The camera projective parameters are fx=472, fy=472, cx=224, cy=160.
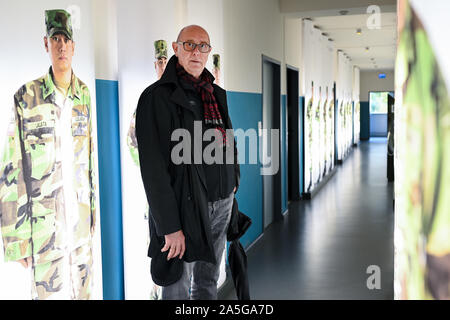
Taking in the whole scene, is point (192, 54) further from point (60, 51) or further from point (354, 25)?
point (354, 25)

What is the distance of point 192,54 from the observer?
2275 mm

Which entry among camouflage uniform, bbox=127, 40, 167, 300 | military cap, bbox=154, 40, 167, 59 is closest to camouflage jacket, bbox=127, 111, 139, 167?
camouflage uniform, bbox=127, 40, 167, 300

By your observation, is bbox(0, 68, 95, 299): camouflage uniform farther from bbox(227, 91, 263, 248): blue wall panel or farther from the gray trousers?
bbox(227, 91, 263, 248): blue wall panel

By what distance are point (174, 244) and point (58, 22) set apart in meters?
1.21

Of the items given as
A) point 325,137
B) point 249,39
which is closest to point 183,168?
point 249,39

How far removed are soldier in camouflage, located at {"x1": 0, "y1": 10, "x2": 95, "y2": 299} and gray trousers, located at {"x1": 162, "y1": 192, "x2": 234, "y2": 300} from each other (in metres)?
0.58

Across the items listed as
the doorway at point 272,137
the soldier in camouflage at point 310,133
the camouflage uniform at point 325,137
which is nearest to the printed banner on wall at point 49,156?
the doorway at point 272,137

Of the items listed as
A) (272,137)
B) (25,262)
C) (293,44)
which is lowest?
(25,262)

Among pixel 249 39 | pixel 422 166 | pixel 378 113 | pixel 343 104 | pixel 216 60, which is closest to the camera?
pixel 422 166

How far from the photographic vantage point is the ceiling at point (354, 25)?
624 centimetres

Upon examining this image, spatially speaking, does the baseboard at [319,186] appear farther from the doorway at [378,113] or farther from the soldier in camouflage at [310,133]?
the doorway at [378,113]

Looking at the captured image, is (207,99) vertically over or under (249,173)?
over

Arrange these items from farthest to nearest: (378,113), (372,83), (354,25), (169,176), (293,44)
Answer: (378,113)
(372,83)
(354,25)
(293,44)
(169,176)

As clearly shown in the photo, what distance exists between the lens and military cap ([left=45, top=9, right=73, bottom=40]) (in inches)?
88.6
